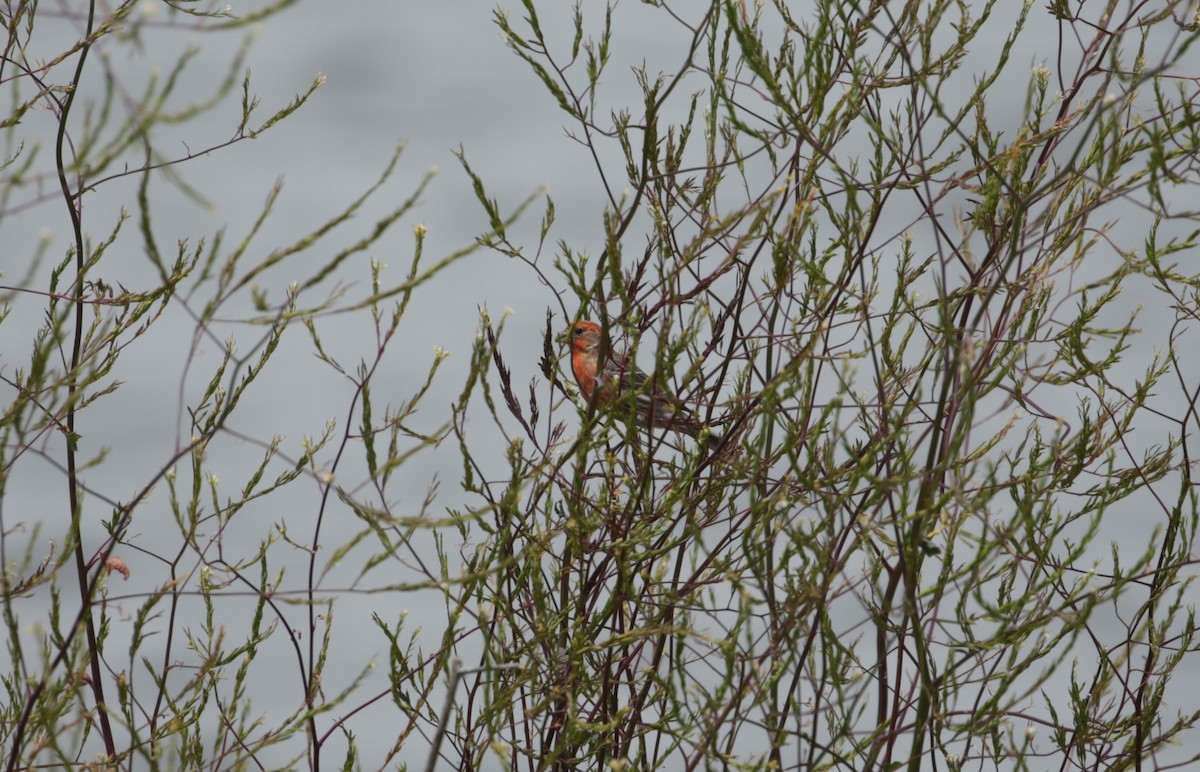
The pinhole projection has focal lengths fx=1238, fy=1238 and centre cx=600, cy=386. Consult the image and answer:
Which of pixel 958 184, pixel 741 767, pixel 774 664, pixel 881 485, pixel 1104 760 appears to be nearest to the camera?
pixel 881 485

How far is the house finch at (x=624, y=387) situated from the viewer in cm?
217

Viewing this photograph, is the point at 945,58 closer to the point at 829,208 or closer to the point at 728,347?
the point at 829,208

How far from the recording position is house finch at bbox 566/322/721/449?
2170mm

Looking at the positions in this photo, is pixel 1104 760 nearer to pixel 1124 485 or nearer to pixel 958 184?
pixel 1124 485

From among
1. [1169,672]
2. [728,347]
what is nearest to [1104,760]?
[1169,672]

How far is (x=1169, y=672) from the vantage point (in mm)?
2893

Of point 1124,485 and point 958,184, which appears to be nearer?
point 958,184

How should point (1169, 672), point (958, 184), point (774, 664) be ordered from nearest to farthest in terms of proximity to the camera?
point (774, 664)
point (958, 184)
point (1169, 672)

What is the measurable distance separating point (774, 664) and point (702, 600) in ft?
1.24

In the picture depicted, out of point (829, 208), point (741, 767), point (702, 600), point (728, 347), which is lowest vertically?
point (741, 767)

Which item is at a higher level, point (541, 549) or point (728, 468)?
point (728, 468)

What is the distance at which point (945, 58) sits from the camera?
272 centimetres

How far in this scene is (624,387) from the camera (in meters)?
2.77

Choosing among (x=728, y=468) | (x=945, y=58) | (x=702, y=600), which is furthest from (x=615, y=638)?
(x=945, y=58)
